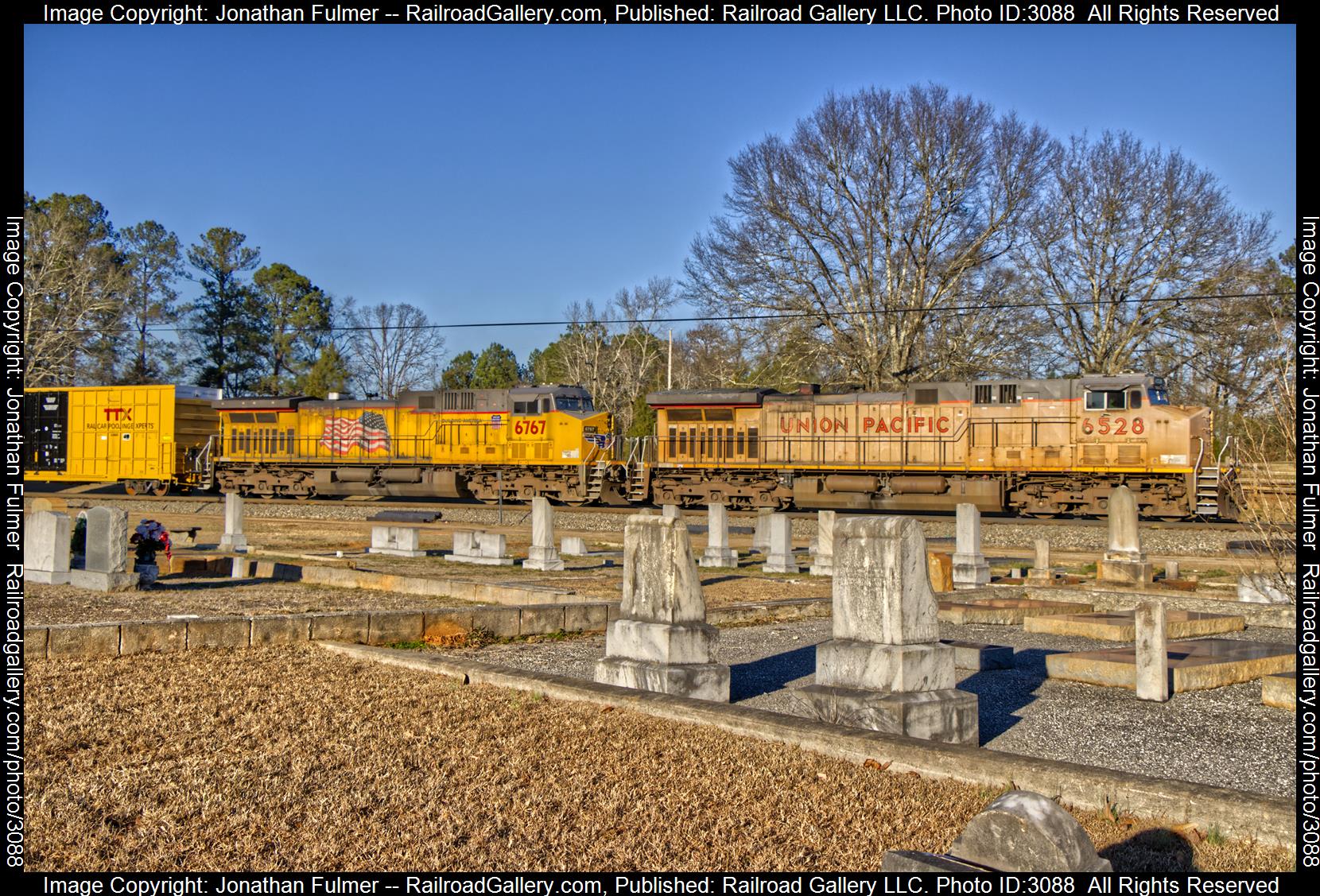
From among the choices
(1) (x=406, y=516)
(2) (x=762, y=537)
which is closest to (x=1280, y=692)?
(2) (x=762, y=537)

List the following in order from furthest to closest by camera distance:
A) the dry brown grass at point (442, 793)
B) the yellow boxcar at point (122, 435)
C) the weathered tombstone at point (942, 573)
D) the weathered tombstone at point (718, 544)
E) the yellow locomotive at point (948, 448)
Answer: the yellow boxcar at point (122, 435), the yellow locomotive at point (948, 448), the weathered tombstone at point (718, 544), the weathered tombstone at point (942, 573), the dry brown grass at point (442, 793)

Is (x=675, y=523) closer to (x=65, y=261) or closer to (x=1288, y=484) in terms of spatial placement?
(x=1288, y=484)

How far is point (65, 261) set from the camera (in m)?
50.3

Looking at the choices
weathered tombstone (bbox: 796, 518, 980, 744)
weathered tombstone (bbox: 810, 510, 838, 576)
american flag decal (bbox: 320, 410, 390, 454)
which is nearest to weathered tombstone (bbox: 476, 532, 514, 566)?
weathered tombstone (bbox: 810, 510, 838, 576)

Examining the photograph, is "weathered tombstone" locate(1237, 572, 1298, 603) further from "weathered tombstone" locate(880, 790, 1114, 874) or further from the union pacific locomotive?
"weathered tombstone" locate(880, 790, 1114, 874)

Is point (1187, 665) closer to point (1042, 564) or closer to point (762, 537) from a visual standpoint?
point (1042, 564)

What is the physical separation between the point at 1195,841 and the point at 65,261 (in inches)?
2139

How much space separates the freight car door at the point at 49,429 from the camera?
4194 cm

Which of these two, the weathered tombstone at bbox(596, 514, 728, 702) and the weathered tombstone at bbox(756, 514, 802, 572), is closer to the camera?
the weathered tombstone at bbox(596, 514, 728, 702)

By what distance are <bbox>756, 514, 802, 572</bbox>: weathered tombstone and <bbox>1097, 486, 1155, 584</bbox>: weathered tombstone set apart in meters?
4.73

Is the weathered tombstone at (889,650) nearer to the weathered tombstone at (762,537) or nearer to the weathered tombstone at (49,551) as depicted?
the weathered tombstone at (49,551)

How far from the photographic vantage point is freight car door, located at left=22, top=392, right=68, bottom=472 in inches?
1651

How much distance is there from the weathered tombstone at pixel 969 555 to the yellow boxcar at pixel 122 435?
30.6 m

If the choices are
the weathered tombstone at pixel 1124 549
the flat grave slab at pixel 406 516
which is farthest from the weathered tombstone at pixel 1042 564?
the flat grave slab at pixel 406 516
